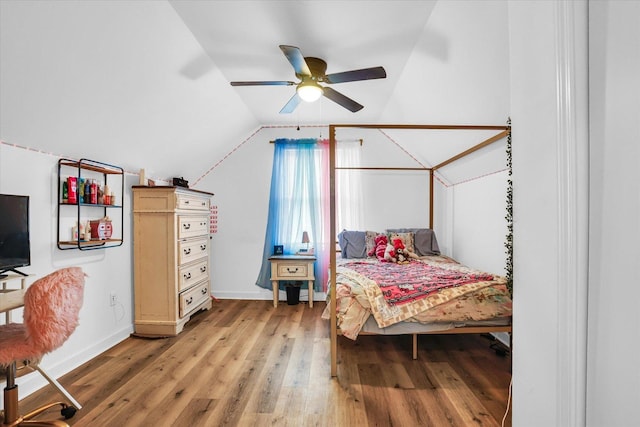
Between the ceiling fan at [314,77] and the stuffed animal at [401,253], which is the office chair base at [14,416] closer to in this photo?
the ceiling fan at [314,77]

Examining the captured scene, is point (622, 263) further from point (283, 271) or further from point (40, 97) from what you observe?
point (283, 271)

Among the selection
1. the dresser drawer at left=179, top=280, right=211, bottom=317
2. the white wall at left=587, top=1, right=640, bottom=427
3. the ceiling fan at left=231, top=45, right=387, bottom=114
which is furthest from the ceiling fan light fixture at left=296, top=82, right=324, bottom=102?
the dresser drawer at left=179, top=280, right=211, bottom=317

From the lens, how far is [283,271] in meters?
4.05

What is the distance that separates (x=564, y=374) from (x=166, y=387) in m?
2.33

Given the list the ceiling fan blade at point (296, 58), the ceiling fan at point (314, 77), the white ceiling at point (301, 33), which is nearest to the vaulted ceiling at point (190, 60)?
the white ceiling at point (301, 33)

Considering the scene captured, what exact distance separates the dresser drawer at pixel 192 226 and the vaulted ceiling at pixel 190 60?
0.69m

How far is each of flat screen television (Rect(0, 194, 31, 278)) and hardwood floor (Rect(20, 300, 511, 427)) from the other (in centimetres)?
91

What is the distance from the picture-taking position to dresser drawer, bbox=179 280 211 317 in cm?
322

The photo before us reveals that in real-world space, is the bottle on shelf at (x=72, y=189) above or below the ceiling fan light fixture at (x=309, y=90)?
below

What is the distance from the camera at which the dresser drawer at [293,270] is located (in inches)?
159

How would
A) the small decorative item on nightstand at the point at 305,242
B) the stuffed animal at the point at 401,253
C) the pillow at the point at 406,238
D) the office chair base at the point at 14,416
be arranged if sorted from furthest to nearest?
the small decorative item on nightstand at the point at 305,242
the pillow at the point at 406,238
the stuffed animal at the point at 401,253
the office chair base at the point at 14,416

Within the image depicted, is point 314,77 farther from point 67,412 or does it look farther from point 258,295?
point 258,295

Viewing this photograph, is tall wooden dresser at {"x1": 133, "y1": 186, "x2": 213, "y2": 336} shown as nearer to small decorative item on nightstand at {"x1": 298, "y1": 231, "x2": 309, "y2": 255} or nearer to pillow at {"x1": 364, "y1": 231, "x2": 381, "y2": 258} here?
small decorative item on nightstand at {"x1": 298, "y1": 231, "x2": 309, "y2": 255}

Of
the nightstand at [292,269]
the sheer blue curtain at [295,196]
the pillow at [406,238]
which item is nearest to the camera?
the pillow at [406,238]
